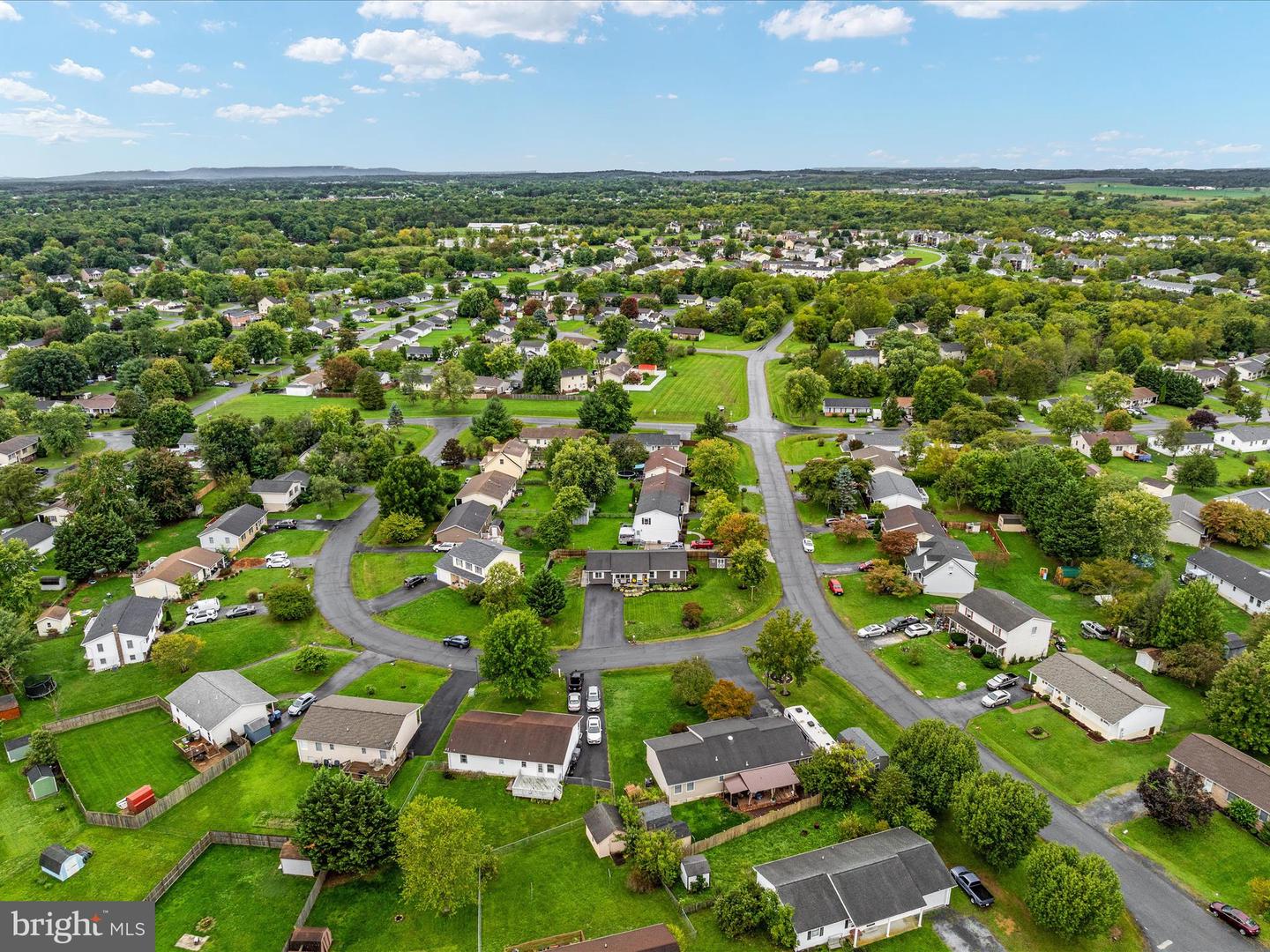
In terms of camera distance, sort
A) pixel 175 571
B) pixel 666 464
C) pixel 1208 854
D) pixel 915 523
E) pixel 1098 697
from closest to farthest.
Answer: pixel 1208 854, pixel 1098 697, pixel 175 571, pixel 915 523, pixel 666 464

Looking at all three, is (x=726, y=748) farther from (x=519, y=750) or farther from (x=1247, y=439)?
(x=1247, y=439)

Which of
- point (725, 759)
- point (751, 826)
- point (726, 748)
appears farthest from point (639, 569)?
point (751, 826)

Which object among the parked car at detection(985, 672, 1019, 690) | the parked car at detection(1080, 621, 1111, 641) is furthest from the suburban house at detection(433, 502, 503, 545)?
the parked car at detection(1080, 621, 1111, 641)

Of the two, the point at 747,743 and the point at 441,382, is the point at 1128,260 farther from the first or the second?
the point at 747,743

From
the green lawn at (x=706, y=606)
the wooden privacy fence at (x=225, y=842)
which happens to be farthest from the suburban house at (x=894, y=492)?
the wooden privacy fence at (x=225, y=842)

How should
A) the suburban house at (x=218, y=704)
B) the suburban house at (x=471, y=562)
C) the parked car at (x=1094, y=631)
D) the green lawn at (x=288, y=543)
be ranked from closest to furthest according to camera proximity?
the suburban house at (x=218, y=704), the parked car at (x=1094, y=631), the suburban house at (x=471, y=562), the green lawn at (x=288, y=543)

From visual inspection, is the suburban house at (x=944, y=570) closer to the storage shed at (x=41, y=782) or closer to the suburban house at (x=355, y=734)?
the suburban house at (x=355, y=734)

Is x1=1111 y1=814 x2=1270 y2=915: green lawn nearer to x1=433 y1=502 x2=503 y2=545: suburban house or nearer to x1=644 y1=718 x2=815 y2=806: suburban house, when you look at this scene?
x1=644 y1=718 x2=815 y2=806: suburban house
